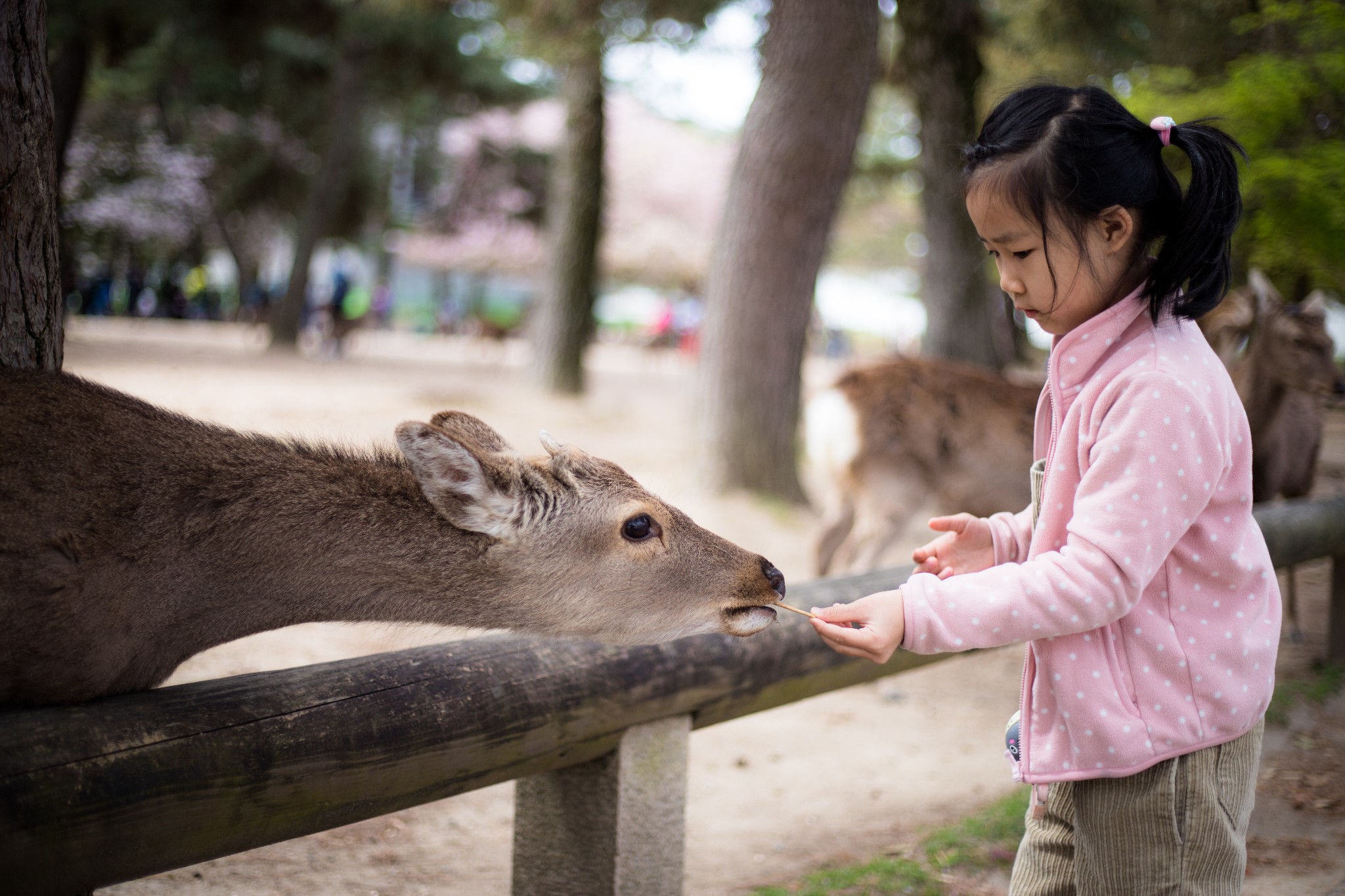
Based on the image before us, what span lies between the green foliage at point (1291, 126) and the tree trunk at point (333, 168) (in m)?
14.2

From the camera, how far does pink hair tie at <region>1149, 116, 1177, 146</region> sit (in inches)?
82.1

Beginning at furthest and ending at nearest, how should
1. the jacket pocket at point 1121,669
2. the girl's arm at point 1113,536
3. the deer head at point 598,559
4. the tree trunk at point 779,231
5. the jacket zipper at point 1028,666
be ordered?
the tree trunk at point 779,231 < the deer head at point 598,559 < the jacket zipper at point 1028,666 < the jacket pocket at point 1121,669 < the girl's arm at point 1113,536

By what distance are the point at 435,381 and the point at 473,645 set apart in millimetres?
14407

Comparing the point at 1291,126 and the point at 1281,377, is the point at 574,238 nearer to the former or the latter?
the point at 1291,126

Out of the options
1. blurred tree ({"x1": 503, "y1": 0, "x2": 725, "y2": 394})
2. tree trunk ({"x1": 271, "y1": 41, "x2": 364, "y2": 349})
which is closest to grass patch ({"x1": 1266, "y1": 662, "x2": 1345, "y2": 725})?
blurred tree ({"x1": 503, "y1": 0, "x2": 725, "y2": 394})

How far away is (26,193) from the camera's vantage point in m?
2.62

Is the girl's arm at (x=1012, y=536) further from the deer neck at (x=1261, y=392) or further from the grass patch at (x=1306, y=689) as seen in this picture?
the deer neck at (x=1261, y=392)

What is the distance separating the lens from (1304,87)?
7000 millimetres

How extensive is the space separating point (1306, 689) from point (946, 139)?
23.5 ft

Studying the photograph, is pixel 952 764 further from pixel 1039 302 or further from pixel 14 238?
pixel 14 238

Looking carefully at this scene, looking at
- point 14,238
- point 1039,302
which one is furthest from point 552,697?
point 14,238

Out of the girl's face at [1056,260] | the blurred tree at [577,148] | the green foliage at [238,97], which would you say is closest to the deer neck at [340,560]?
the girl's face at [1056,260]

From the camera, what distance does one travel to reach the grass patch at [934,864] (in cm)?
357

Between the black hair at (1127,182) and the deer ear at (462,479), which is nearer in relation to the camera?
the black hair at (1127,182)
